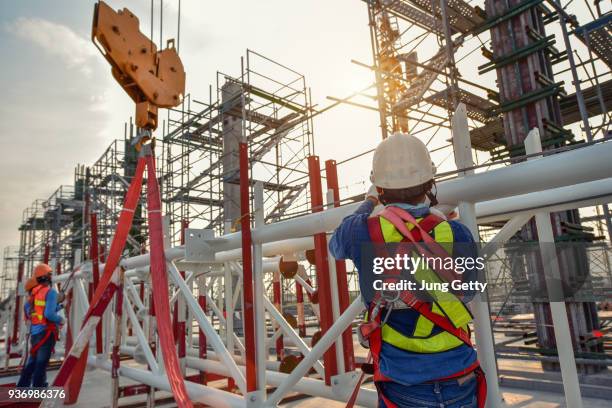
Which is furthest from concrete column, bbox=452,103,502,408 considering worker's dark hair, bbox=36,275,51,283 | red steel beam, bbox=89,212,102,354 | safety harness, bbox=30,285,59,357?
worker's dark hair, bbox=36,275,51,283

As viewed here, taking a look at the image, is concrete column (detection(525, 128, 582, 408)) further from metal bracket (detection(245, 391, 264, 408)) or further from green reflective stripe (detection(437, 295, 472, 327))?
metal bracket (detection(245, 391, 264, 408))

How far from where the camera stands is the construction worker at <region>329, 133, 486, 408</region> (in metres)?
1.77

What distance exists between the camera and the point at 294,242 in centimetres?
474

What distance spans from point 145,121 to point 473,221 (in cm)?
301

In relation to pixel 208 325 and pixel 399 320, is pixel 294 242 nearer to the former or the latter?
pixel 208 325

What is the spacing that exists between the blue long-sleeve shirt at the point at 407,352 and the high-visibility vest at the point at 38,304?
6.37 m

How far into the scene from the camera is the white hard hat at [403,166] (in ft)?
6.98

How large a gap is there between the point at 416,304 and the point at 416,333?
0.15 meters

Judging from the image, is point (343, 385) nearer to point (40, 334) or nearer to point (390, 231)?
point (390, 231)

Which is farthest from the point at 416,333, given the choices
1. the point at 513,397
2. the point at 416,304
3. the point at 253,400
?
the point at 513,397

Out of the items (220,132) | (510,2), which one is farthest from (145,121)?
(220,132)

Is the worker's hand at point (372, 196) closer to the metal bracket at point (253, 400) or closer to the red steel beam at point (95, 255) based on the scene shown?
the metal bracket at point (253, 400)

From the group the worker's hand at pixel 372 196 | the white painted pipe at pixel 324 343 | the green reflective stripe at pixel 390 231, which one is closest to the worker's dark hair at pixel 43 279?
the white painted pipe at pixel 324 343

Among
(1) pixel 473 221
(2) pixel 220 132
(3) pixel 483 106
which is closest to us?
(1) pixel 473 221
